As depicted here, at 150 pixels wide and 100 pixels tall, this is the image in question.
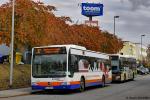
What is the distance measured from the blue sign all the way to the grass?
152ft

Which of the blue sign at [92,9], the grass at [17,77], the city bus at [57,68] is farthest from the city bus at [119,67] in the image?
the blue sign at [92,9]

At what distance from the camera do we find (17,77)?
3791 centimetres

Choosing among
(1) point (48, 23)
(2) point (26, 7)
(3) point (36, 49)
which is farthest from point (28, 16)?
(3) point (36, 49)

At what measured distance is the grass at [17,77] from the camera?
1310 inches

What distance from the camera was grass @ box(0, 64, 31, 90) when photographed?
109 feet

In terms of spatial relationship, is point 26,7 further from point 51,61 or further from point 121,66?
point 51,61

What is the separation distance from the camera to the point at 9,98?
23.9m

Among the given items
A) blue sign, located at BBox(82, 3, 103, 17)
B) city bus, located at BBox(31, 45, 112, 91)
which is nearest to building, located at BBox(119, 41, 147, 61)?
blue sign, located at BBox(82, 3, 103, 17)

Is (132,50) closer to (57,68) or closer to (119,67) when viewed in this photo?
(119,67)

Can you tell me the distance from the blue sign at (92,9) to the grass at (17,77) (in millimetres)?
46366

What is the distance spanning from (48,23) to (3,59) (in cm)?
1847

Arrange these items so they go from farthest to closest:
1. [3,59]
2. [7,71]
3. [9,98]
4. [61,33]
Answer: [3,59] → [61,33] → [7,71] → [9,98]

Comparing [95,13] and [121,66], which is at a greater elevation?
[95,13]

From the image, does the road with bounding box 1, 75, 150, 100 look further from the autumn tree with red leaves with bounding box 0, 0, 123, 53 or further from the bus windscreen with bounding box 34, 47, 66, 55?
the autumn tree with red leaves with bounding box 0, 0, 123, 53
